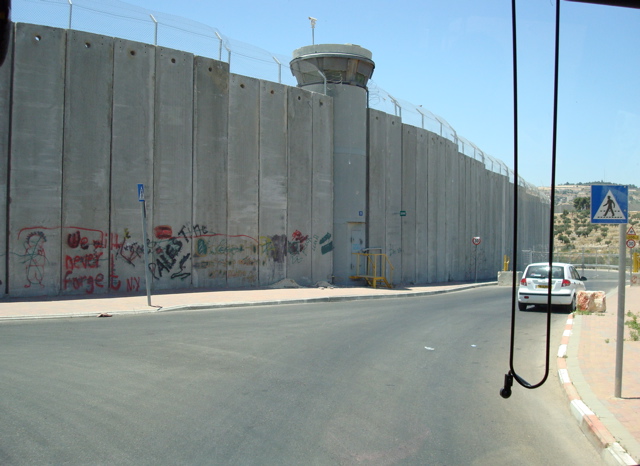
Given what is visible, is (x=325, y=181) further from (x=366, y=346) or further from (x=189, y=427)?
(x=189, y=427)

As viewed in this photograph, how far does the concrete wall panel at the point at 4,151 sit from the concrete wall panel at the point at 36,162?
0.13m

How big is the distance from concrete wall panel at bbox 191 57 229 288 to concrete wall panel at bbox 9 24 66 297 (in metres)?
4.79

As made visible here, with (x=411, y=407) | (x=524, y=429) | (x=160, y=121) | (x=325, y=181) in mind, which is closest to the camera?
(x=524, y=429)

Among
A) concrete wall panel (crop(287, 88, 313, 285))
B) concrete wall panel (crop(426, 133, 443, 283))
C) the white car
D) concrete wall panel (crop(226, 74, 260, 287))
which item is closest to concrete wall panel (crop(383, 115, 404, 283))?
concrete wall panel (crop(426, 133, 443, 283))

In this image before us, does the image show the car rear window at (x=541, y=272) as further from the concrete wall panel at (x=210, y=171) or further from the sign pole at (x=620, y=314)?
the concrete wall panel at (x=210, y=171)

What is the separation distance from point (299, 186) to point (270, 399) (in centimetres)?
1821

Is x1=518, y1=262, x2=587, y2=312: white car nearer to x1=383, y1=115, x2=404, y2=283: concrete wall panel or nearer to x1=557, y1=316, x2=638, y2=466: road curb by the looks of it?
x1=557, y1=316, x2=638, y2=466: road curb

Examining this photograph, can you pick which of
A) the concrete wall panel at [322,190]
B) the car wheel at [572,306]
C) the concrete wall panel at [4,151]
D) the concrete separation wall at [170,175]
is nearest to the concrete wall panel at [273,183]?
the concrete separation wall at [170,175]

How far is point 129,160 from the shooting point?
1884 cm

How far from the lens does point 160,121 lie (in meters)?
19.7

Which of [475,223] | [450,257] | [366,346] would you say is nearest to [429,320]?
[366,346]

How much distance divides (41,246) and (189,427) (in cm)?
1326

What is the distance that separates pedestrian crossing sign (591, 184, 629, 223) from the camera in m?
7.41

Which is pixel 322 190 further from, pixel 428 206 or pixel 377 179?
pixel 428 206
